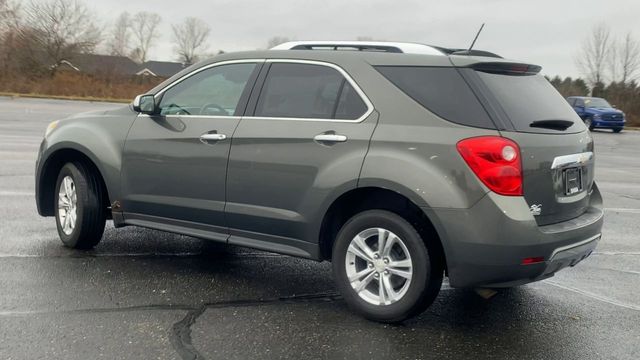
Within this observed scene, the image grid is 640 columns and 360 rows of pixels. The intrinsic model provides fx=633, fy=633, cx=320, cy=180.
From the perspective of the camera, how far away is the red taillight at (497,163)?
364 cm

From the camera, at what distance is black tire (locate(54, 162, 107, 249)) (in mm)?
5391

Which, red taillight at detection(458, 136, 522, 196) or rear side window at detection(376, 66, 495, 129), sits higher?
rear side window at detection(376, 66, 495, 129)

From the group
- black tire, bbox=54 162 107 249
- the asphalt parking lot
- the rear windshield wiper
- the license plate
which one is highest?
the rear windshield wiper

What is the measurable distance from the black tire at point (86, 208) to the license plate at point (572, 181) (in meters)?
3.75

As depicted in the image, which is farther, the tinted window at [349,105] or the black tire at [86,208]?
the black tire at [86,208]

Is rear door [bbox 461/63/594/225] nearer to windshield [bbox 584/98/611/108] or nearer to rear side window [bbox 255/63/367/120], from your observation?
rear side window [bbox 255/63/367/120]

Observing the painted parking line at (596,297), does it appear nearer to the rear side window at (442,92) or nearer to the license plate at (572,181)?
the license plate at (572,181)

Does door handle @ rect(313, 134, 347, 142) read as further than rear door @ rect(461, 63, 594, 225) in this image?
Yes

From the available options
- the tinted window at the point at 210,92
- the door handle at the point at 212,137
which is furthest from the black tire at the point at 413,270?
the tinted window at the point at 210,92

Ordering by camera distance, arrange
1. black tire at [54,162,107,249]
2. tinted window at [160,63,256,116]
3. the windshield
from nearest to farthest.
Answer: tinted window at [160,63,256,116]
black tire at [54,162,107,249]
the windshield

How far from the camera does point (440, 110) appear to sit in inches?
153

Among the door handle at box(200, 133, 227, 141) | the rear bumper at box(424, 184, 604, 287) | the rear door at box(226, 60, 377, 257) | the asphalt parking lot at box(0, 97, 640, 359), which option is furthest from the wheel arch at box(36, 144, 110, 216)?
the rear bumper at box(424, 184, 604, 287)

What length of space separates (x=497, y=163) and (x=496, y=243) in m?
0.46

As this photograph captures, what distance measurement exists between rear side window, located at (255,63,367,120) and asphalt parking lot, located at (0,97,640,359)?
1326mm
